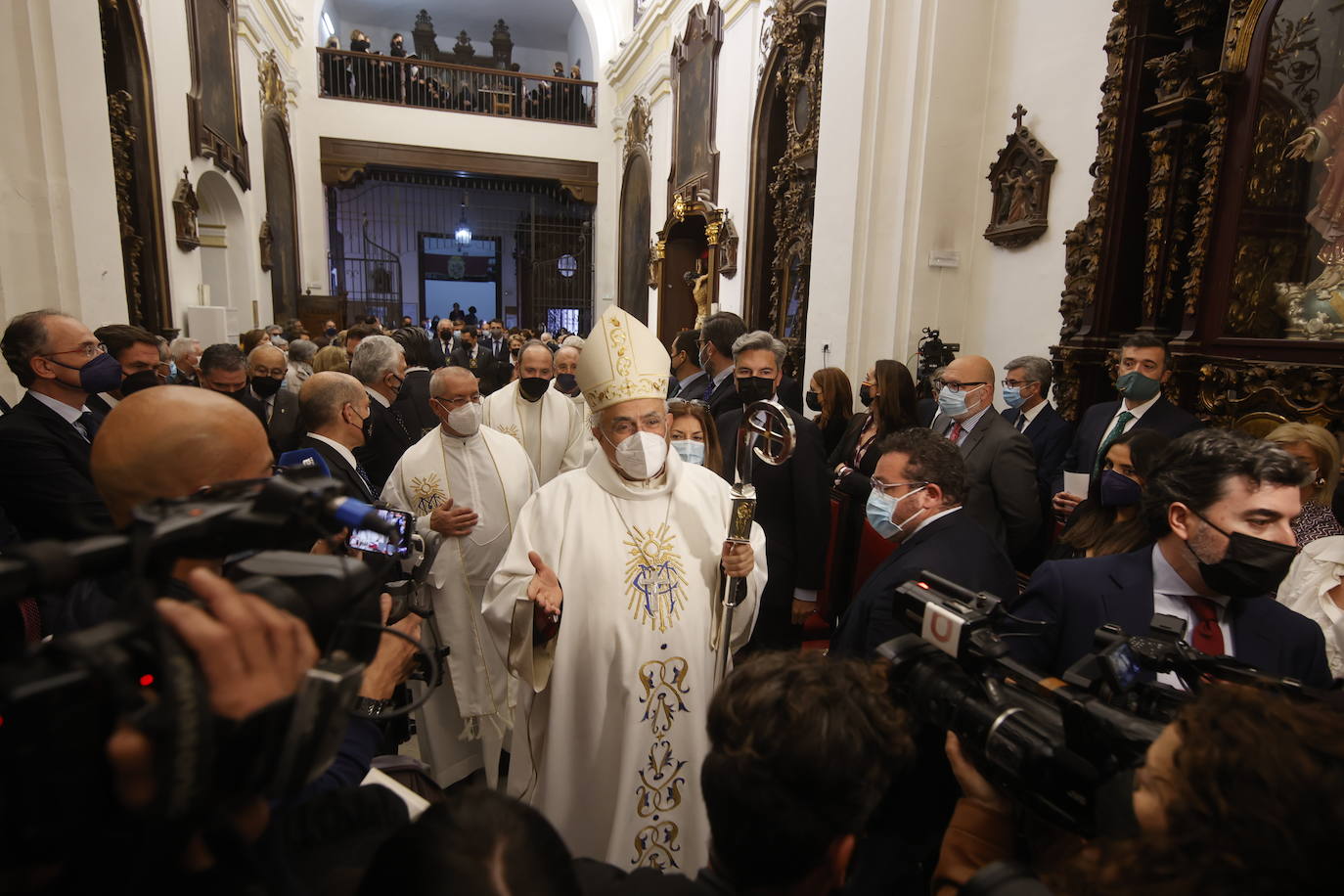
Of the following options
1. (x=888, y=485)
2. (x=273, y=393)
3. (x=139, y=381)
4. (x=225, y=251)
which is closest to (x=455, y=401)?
(x=139, y=381)

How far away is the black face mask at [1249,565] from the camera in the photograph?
151 cm

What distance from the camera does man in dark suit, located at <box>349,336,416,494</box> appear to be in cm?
378

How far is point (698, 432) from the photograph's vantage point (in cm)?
326

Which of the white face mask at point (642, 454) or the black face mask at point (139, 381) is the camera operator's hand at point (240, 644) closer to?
the white face mask at point (642, 454)

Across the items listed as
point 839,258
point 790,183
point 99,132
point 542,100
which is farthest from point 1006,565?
point 542,100

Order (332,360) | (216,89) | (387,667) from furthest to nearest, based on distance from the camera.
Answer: (216,89) → (332,360) → (387,667)

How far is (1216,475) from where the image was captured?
160 cm

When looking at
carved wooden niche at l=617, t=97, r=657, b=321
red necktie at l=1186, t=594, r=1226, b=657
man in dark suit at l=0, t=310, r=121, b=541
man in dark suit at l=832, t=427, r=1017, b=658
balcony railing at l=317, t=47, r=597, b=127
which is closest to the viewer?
red necktie at l=1186, t=594, r=1226, b=657

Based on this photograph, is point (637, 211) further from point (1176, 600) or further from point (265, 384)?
point (1176, 600)

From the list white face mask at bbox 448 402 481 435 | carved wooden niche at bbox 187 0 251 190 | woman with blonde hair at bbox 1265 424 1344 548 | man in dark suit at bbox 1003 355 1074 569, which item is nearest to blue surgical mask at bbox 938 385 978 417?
man in dark suit at bbox 1003 355 1074 569

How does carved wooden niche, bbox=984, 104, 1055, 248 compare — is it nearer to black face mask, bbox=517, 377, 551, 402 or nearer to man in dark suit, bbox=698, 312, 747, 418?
man in dark suit, bbox=698, 312, 747, 418

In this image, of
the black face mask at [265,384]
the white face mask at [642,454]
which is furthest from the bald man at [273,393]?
the white face mask at [642,454]

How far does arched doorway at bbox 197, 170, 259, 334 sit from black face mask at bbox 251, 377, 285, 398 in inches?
204

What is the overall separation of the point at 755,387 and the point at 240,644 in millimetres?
3247
